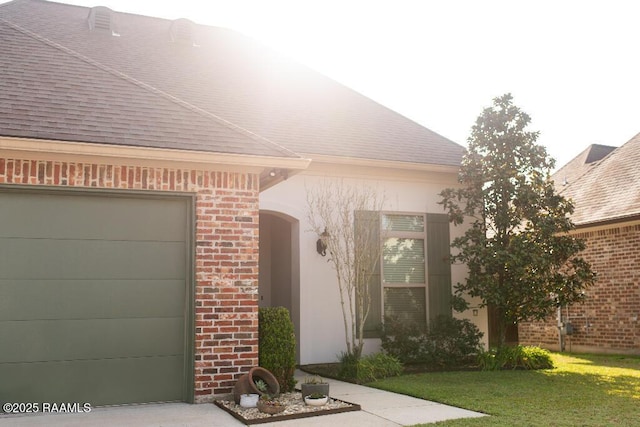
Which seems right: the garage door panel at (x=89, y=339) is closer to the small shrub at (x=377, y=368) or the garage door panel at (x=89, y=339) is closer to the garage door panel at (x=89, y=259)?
the garage door panel at (x=89, y=259)

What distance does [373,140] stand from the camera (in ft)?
40.6

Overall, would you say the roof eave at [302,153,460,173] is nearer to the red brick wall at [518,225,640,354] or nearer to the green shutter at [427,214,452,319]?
the green shutter at [427,214,452,319]

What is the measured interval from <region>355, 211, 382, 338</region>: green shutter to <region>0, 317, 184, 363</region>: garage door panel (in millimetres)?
4399

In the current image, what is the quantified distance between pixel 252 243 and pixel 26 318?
265 centimetres

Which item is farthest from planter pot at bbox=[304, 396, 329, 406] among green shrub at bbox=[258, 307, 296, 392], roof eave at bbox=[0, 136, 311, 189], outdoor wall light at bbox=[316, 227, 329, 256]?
outdoor wall light at bbox=[316, 227, 329, 256]

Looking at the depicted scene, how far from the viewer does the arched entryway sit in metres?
11.2

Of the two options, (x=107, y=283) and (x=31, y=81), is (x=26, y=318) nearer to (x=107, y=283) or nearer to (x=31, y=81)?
(x=107, y=283)

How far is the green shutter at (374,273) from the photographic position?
1118cm

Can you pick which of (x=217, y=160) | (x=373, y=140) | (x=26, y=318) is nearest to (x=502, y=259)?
(x=373, y=140)

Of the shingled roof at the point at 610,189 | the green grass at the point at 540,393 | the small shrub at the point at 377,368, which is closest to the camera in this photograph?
the green grass at the point at 540,393

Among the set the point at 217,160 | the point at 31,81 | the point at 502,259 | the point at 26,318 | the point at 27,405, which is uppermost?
the point at 31,81

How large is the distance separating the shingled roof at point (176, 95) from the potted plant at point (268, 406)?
2868 mm

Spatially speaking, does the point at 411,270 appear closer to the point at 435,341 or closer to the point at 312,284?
the point at 435,341

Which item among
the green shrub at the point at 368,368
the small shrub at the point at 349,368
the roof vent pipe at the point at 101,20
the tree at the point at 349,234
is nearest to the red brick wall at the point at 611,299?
the tree at the point at 349,234
